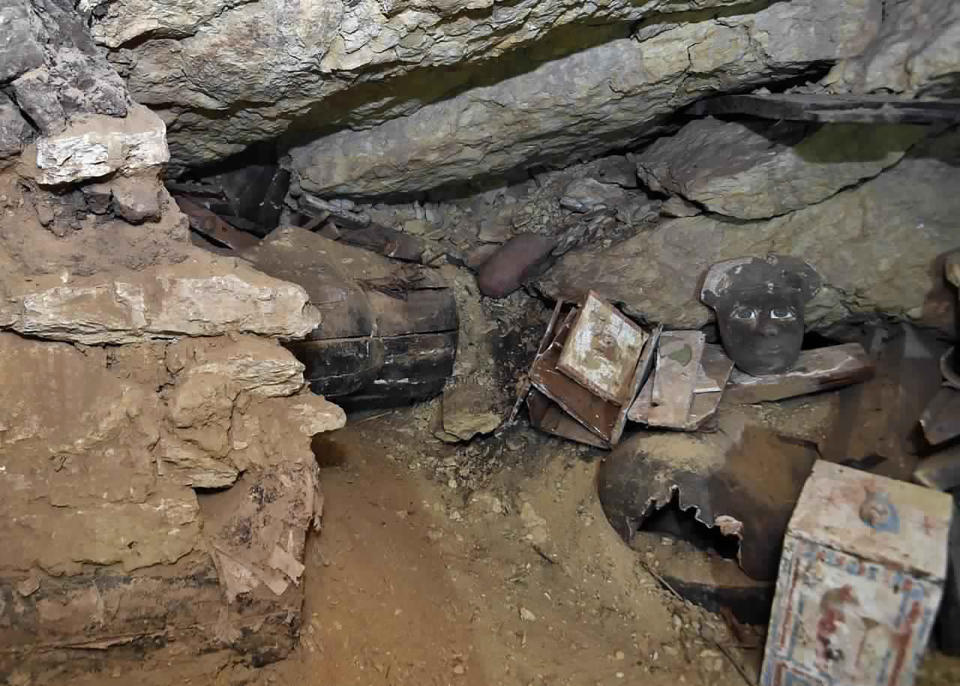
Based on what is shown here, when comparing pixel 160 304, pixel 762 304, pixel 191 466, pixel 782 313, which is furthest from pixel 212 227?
pixel 782 313

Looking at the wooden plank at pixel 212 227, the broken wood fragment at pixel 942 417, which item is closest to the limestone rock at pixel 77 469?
the wooden plank at pixel 212 227

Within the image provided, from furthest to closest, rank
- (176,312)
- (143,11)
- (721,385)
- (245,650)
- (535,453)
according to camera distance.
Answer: (535,453), (721,385), (245,650), (176,312), (143,11)

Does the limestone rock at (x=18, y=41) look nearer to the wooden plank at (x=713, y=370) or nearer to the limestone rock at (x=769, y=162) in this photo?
the limestone rock at (x=769, y=162)

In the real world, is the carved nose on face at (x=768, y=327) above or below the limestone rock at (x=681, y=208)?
below

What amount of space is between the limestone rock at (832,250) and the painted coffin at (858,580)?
1352 millimetres

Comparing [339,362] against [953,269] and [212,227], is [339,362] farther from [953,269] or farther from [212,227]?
[953,269]

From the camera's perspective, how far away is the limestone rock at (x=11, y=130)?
7.25 feet

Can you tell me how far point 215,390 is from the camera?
8.37 ft

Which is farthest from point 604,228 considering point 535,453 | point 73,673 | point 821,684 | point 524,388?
point 73,673

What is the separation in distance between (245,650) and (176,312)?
1296mm

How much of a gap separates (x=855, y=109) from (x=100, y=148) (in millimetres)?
2757

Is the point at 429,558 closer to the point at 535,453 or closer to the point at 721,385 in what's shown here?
the point at 535,453

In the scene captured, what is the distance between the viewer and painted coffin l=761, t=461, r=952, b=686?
2699 mm

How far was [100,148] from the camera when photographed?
2.28m
